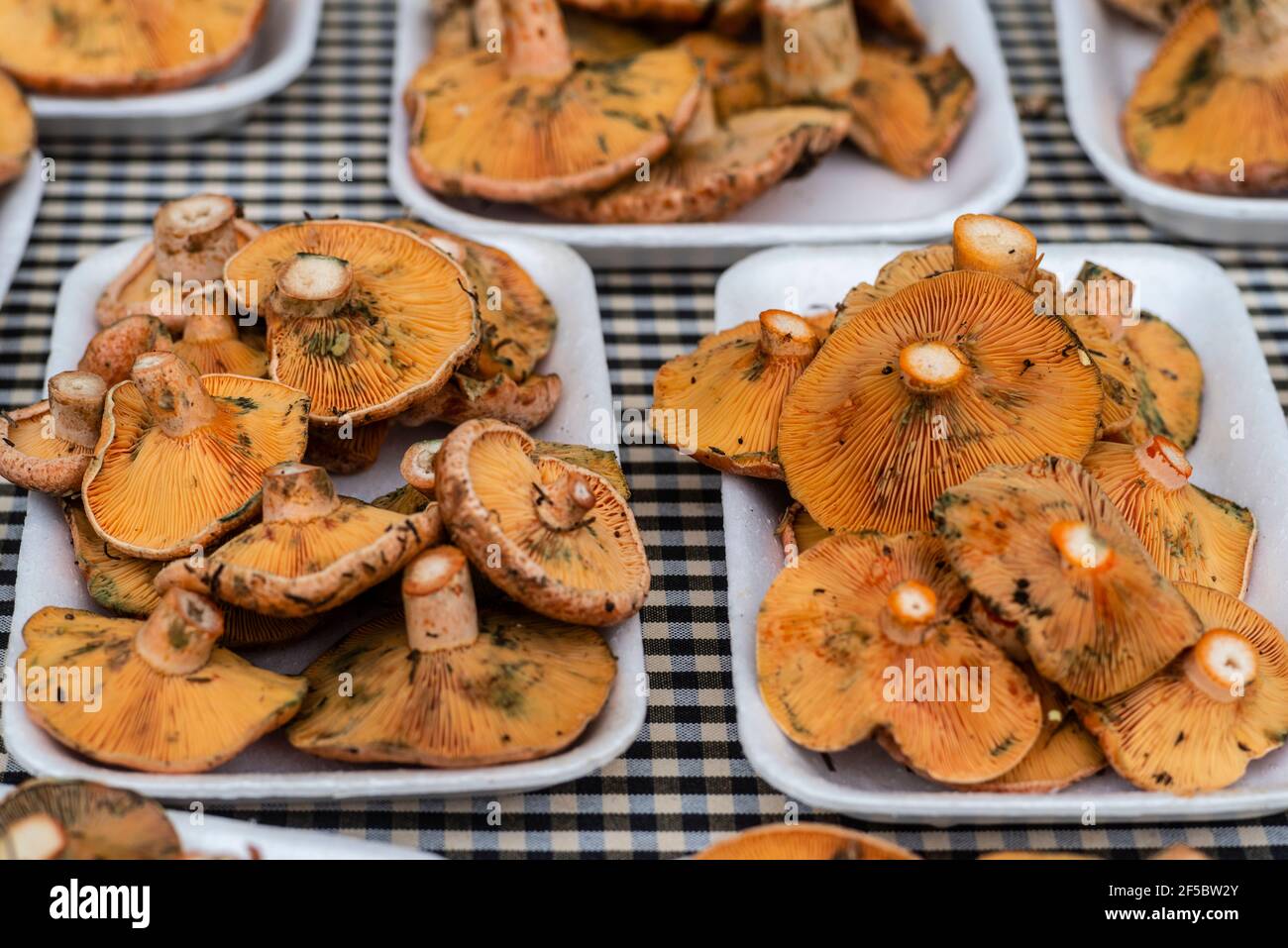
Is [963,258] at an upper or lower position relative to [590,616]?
upper

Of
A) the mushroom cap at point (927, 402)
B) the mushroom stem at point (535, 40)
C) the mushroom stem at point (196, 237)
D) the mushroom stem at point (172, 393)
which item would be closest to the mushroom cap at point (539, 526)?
the mushroom cap at point (927, 402)

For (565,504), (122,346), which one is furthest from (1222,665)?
(122,346)

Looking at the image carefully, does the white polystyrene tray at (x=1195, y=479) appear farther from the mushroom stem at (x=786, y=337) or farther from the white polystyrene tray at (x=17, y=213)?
the white polystyrene tray at (x=17, y=213)

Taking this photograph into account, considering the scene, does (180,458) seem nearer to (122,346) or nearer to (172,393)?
(172,393)
